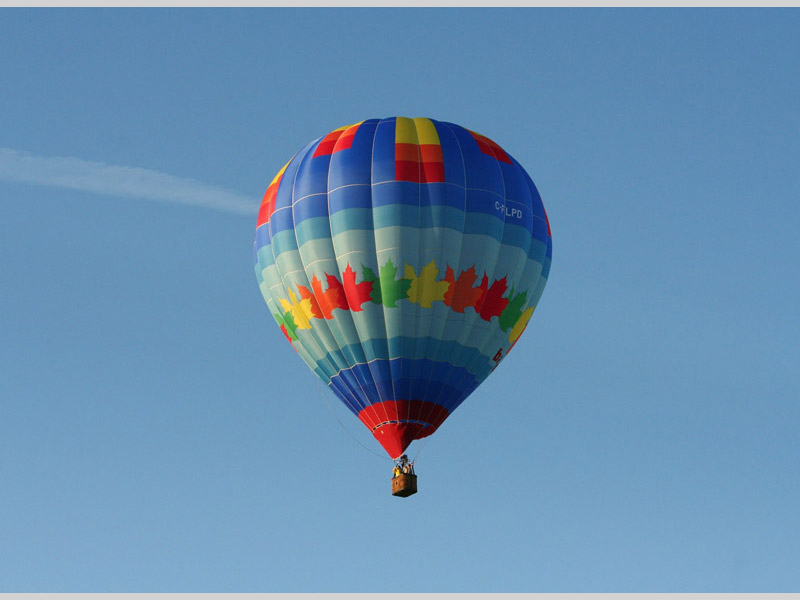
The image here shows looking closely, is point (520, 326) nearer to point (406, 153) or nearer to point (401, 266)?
point (401, 266)

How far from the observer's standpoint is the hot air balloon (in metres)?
42.4

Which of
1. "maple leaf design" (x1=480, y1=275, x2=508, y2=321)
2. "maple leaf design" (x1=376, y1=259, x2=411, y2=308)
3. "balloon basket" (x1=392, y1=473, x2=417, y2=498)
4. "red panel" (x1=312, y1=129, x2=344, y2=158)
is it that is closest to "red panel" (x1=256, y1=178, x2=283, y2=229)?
"red panel" (x1=312, y1=129, x2=344, y2=158)

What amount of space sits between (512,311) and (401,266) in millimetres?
3154

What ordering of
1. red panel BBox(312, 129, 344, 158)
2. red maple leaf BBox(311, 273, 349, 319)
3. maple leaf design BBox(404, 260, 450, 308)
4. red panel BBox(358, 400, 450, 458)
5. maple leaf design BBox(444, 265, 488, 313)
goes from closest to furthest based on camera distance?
maple leaf design BBox(404, 260, 450, 308) → maple leaf design BBox(444, 265, 488, 313) → red maple leaf BBox(311, 273, 349, 319) → red panel BBox(358, 400, 450, 458) → red panel BBox(312, 129, 344, 158)

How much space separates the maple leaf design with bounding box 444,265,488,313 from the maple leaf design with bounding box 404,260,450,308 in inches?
6.1

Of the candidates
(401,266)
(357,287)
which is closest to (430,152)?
(401,266)

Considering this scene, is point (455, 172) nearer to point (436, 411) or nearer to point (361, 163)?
point (361, 163)

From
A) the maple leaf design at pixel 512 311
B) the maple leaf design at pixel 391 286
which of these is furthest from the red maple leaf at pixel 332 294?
the maple leaf design at pixel 512 311

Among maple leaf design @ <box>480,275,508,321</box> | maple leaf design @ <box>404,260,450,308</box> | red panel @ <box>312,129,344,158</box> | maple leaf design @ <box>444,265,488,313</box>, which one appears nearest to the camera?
maple leaf design @ <box>404,260,450,308</box>

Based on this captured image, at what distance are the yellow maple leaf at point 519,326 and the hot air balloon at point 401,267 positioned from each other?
3.4 inches

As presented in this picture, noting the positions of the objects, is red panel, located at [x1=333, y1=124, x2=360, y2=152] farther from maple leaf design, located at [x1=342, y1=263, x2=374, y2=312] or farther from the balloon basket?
the balloon basket

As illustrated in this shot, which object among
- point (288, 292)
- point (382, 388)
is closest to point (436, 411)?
point (382, 388)

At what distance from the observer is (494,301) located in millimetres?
43156

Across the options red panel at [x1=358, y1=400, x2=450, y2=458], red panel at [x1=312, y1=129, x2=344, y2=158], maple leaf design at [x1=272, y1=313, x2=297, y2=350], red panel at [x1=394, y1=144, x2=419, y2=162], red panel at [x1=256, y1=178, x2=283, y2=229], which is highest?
red panel at [x1=312, y1=129, x2=344, y2=158]
